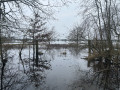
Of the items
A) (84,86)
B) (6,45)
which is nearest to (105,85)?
(84,86)

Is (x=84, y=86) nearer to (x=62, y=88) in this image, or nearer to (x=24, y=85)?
(x=62, y=88)

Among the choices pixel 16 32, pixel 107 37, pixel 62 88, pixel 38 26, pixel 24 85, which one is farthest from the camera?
pixel 38 26

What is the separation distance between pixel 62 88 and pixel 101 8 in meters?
11.2

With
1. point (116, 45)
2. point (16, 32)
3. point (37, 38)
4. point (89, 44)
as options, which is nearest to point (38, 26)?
point (37, 38)

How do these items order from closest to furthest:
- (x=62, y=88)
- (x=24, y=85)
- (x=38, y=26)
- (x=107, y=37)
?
(x=62, y=88), (x=24, y=85), (x=107, y=37), (x=38, y=26)

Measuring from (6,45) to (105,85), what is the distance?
11277 millimetres

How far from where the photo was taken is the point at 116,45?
40.0 ft

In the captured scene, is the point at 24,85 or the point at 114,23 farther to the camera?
the point at 114,23

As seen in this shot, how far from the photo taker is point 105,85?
668 centimetres

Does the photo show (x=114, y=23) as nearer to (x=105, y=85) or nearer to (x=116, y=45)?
(x=116, y=45)

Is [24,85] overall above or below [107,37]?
below

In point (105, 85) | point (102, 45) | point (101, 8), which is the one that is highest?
point (101, 8)

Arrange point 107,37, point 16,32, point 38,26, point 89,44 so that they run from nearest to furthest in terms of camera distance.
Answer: point 16,32
point 107,37
point 89,44
point 38,26

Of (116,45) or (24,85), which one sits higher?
(116,45)
